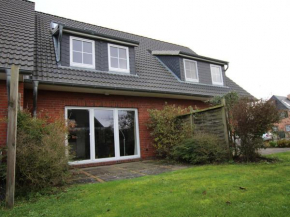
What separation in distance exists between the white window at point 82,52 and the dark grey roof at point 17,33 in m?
1.52

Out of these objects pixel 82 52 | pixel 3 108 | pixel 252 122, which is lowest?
pixel 252 122

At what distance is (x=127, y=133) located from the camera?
29.6 feet

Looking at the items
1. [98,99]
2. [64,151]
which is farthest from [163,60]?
[64,151]

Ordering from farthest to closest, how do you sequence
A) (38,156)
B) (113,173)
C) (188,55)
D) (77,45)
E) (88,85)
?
(188,55)
(77,45)
(88,85)
(113,173)
(38,156)

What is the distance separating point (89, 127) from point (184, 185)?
4.93 metres

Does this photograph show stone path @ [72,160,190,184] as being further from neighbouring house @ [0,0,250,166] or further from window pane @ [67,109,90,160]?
neighbouring house @ [0,0,250,166]

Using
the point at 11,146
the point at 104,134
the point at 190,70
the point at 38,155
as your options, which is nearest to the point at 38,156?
the point at 38,155

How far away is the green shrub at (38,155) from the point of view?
4.18m

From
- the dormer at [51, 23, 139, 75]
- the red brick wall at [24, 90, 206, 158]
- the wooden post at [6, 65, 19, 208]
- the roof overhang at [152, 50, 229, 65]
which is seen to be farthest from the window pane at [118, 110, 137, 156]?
the wooden post at [6, 65, 19, 208]

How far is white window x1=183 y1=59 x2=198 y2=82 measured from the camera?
1191 cm

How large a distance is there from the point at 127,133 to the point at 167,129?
173 cm

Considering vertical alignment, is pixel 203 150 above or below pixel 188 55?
below

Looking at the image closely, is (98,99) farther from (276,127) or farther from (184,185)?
(276,127)

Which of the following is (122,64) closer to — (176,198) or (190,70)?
(190,70)
